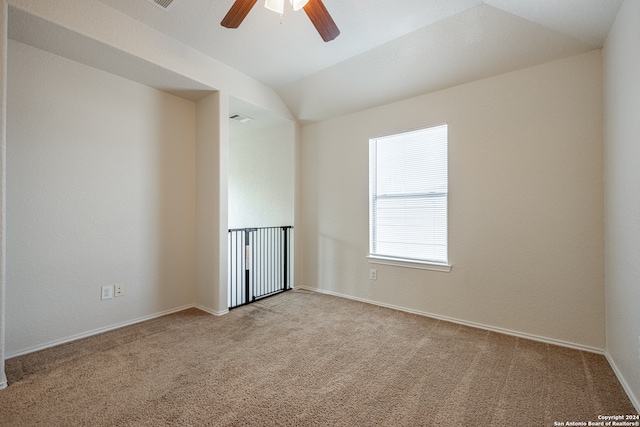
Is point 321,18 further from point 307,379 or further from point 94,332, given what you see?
point 94,332

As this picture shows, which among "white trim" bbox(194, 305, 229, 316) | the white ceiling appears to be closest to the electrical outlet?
"white trim" bbox(194, 305, 229, 316)

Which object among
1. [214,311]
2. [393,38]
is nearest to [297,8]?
[393,38]

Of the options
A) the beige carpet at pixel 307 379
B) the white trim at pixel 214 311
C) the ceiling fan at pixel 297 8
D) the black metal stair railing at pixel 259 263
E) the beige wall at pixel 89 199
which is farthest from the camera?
the black metal stair railing at pixel 259 263

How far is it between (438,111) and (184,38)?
8.38 feet

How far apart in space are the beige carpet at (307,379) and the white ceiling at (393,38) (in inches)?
94.4

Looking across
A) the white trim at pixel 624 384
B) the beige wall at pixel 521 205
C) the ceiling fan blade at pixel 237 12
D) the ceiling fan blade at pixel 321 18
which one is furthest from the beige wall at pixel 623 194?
the ceiling fan blade at pixel 237 12

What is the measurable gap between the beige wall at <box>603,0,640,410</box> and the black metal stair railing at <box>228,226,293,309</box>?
3.21 metres

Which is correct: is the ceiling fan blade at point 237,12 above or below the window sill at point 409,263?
above

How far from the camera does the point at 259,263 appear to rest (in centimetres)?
380

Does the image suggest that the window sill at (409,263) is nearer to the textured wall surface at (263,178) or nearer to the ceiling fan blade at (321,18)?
the textured wall surface at (263,178)

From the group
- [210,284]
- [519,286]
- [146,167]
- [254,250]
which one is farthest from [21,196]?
[519,286]

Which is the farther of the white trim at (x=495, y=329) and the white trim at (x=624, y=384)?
the white trim at (x=495, y=329)

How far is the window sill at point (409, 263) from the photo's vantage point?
2.84 metres

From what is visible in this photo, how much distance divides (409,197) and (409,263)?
0.74m
